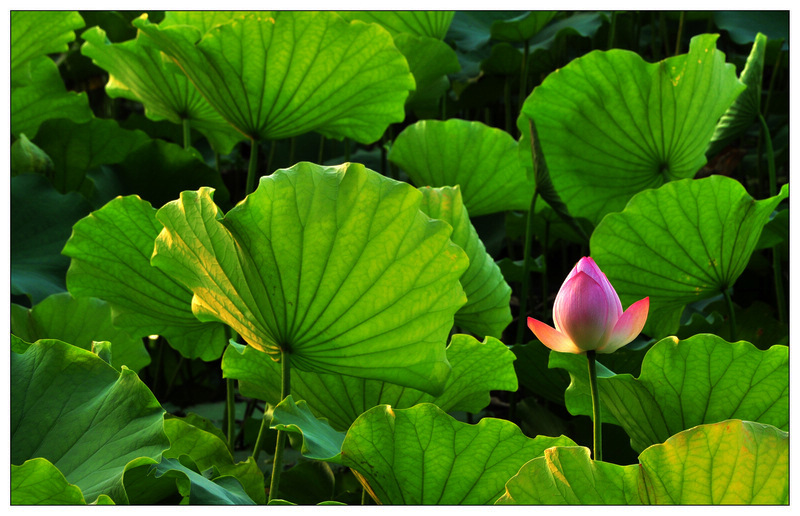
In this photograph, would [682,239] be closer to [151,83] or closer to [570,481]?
[570,481]

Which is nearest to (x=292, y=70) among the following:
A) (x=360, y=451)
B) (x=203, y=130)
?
(x=203, y=130)

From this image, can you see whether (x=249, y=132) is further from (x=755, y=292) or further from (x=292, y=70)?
(x=755, y=292)

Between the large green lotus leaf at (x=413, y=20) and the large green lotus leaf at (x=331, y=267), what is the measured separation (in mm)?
786

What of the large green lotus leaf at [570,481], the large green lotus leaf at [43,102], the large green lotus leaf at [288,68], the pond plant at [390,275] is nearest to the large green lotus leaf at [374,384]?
the pond plant at [390,275]

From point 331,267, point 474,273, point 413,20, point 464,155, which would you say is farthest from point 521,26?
point 331,267

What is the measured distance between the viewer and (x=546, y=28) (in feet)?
5.24

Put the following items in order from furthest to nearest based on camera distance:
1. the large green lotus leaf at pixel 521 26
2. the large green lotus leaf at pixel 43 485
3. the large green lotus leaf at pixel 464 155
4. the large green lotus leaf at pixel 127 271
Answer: the large green lotus leaf at pixel 521 26 < the large green lotus leaf at pixel 464 155 < the large green lotus leaf at pixel 127 271 < the large green lotus leaf at pixel 43 485

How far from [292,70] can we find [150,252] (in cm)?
29

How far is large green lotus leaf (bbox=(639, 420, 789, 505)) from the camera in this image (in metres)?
0.45

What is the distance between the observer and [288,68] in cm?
94

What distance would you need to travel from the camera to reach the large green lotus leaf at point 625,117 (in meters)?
0.98

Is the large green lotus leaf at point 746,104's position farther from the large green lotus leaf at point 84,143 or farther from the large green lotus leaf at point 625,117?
the large green lotus leaf at point 84,143

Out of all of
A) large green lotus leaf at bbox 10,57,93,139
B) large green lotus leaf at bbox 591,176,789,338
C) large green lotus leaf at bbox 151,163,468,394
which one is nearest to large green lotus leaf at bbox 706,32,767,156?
large green lotus leaf at bbox 591,176,789,338

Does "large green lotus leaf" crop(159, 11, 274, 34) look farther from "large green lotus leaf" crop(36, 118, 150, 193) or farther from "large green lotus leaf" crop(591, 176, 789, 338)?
"large green lotus leaf" crop(591, 176, 789, 338)
